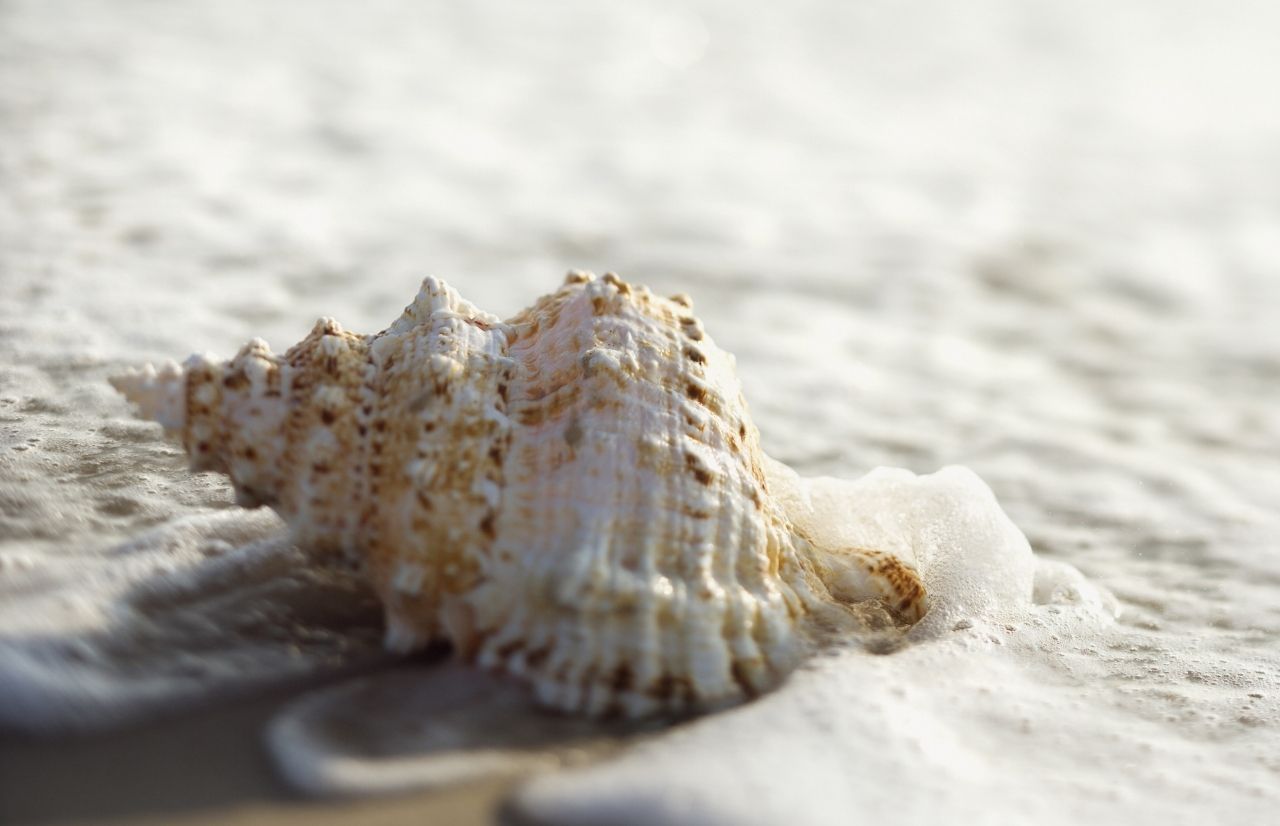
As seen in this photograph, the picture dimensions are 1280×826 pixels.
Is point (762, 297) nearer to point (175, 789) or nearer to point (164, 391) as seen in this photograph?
point (164, 391)

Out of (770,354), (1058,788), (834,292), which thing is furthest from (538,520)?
(834,292)

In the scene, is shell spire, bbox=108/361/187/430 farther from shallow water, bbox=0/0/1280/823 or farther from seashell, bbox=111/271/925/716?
shallow water, bbox=0/0/1280/823

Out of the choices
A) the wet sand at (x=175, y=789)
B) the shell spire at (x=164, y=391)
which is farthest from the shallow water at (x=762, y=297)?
the shell spire at (x=164, y=391)

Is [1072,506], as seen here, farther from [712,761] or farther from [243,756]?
[243,756]

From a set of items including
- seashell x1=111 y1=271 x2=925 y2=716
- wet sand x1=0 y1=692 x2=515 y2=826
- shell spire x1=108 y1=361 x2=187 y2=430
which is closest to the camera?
wet sand x1=0 y1=692 x2=515 y2=826

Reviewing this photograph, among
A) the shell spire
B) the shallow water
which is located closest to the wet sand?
the shallow water

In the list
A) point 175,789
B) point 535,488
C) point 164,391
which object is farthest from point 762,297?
point 175,789

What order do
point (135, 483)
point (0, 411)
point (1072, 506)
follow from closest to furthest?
point (135, 483), point (0, 411), point (1072, 506)

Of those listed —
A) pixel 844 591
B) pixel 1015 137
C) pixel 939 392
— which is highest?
pixel 1015 137

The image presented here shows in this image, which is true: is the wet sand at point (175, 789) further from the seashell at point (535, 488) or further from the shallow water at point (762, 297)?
the seashell at point (535, 488)
